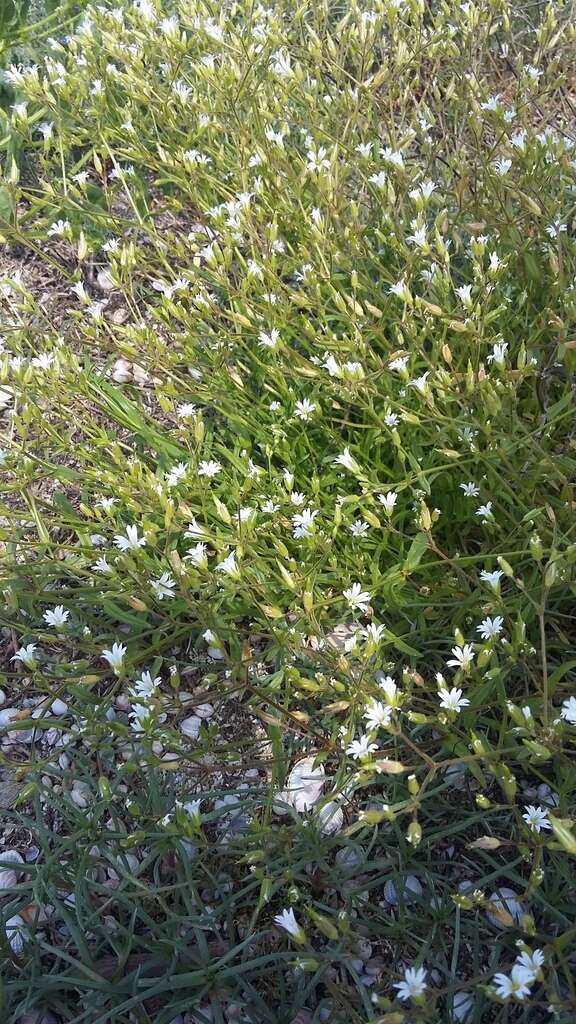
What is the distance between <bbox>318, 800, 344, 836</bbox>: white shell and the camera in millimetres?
1962

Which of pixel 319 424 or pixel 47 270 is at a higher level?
pixel 319 424

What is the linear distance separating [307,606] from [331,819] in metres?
0.58

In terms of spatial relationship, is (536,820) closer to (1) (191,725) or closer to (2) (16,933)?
(1) (191,725)

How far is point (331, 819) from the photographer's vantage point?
2.01m

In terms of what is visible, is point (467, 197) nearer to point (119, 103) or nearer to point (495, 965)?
point (119, 103)

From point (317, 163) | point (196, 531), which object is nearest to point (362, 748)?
point (196, 531)

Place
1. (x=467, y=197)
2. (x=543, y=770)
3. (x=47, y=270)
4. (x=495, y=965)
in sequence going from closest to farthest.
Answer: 1. (x=495, y=965)
2. (x=543, y=770)
3. (x=467, y=197)
4. (x=47, y=270)

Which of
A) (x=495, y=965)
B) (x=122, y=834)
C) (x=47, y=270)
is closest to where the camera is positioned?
(x=495, y=965)

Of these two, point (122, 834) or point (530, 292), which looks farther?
point (530, 292)

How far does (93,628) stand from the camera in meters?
2.38

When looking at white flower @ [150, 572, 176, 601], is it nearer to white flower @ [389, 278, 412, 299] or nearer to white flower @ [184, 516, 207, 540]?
white flower @ [184, 516, 207, 540]

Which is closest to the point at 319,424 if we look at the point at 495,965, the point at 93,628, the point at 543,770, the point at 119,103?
the point at 93,628

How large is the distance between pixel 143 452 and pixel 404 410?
3.31 feet

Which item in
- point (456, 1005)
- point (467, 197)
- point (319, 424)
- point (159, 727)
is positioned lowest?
point (456, 1005)
